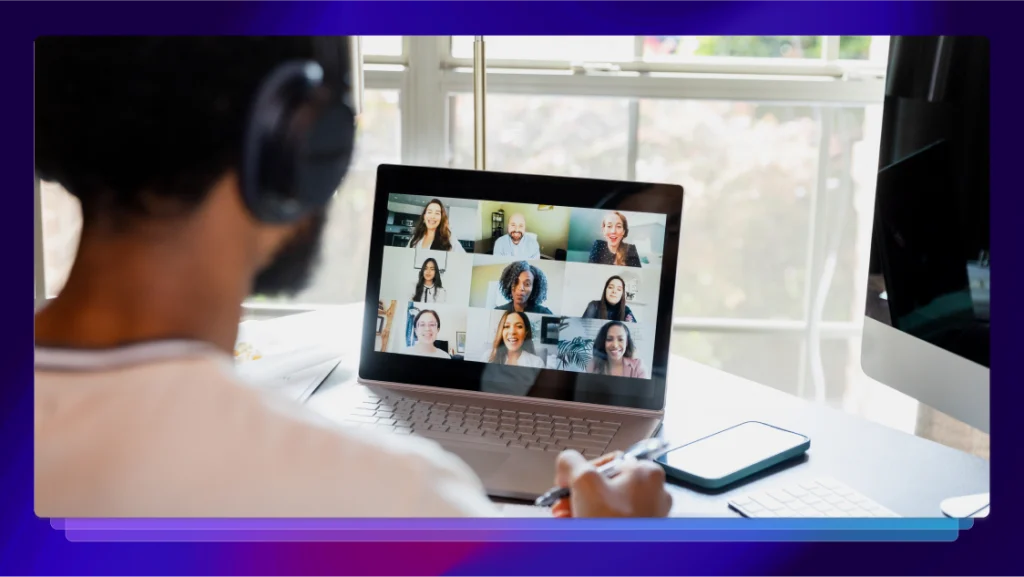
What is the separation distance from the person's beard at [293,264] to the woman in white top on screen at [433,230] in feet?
0.30

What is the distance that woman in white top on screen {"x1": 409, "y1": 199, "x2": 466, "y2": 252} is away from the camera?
0.76 meters

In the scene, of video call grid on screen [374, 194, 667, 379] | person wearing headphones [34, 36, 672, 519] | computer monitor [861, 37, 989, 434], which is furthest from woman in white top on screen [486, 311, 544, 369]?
computer monitor [861, 37, 989, 434]

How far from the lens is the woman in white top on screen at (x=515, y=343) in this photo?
0.75 m

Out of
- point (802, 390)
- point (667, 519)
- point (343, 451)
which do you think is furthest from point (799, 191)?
point (343, 451)

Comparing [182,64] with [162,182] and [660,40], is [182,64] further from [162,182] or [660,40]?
[660,40]

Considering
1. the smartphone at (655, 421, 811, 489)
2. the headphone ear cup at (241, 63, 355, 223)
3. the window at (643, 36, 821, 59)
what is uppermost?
the window at (643, 36, 821, 59)

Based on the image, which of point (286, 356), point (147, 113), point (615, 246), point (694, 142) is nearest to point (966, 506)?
point (615, 246)

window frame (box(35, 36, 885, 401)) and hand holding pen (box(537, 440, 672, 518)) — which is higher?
window frame (box(35, 36, 885, 401))

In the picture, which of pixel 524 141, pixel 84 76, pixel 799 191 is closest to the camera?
pixel 84 76

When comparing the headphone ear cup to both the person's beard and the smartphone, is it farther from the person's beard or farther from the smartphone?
the smartphone

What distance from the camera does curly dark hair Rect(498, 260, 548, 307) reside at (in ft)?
2.42

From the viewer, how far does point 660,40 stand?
2.42ft

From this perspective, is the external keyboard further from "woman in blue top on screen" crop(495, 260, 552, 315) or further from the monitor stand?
"woman in blue top on screen" crop(495, 260, 552, 315)
